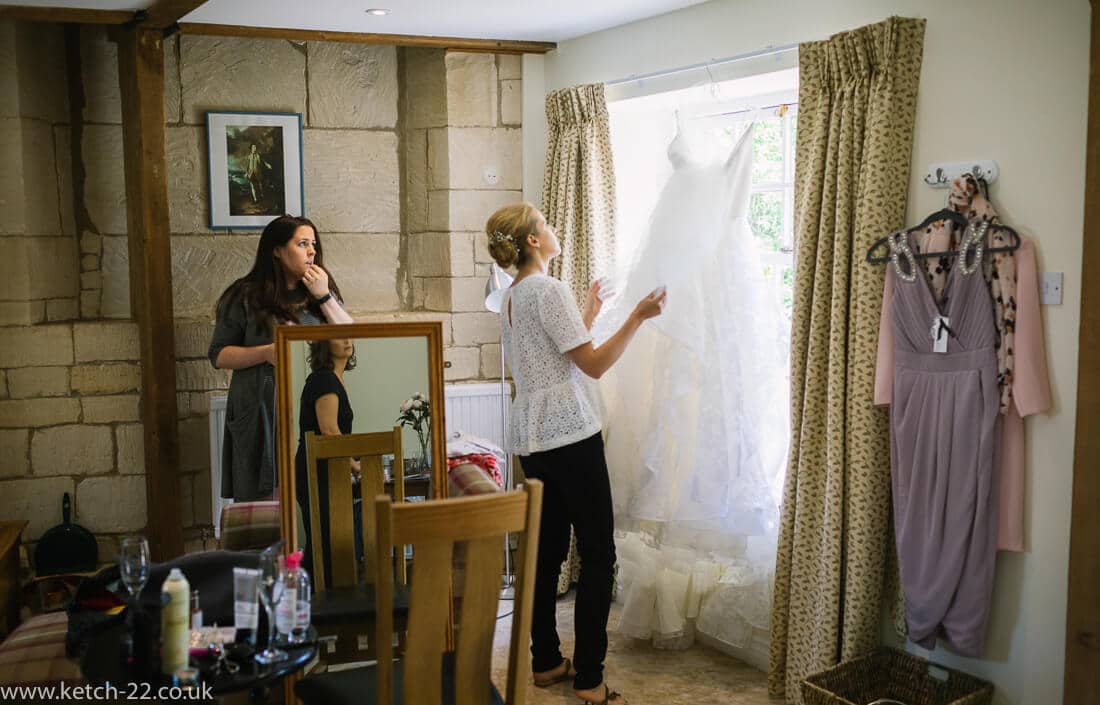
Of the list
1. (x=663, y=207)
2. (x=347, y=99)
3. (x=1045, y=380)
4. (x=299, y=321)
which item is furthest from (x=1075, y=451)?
(x=347, y=99)

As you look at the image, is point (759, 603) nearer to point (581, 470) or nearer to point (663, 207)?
point (581, 470)

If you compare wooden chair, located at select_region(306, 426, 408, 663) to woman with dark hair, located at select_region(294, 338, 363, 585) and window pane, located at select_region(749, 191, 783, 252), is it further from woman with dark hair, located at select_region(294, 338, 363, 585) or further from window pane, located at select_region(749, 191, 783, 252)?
window pane, located at select_region(749, 191, 783, 252)

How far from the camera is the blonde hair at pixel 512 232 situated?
331 cm

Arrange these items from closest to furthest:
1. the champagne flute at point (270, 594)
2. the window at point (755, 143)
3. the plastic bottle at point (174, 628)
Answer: the plastic bottle at point (174, 628) → the champagne flute at point (270, 594) → the window at point (755, 143)

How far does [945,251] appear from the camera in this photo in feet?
9.70

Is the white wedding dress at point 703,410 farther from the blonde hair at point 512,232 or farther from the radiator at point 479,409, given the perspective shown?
the radiator at point 479,409

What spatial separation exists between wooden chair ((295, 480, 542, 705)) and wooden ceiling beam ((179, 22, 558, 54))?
9.39 ft

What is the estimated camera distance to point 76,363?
4.51 metres

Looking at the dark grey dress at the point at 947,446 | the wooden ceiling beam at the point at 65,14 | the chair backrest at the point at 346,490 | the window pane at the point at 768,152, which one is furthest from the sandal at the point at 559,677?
the wooden ceiling beam at the point at 65,14

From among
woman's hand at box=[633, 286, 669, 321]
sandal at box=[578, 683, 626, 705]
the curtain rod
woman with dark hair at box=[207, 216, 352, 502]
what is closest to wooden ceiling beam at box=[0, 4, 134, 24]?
woman with dark hair at box=[207, 216, 352, 502]

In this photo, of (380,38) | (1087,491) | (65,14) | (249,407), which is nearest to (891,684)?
(1087,491)

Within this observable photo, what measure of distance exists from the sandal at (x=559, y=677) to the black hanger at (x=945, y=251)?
168 cm

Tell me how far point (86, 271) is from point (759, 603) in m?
3.15

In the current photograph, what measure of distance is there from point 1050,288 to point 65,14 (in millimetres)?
3540
